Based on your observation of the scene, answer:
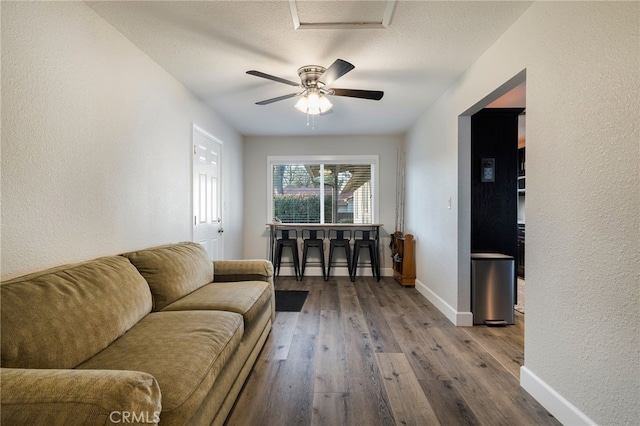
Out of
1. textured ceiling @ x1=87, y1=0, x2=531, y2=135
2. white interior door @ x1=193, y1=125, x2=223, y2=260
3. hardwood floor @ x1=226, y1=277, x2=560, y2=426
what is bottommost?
hardwood floor @ x1=226, y1=277, x2=560, y2=426

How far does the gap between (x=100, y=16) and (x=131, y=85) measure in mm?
445

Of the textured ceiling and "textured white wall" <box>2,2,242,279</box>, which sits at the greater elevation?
the textured ceiling

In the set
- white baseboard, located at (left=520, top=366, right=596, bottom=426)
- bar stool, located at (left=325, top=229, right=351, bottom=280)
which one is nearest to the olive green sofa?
white baseboard, located at (left=520, top=366, right=596, bottom=426)

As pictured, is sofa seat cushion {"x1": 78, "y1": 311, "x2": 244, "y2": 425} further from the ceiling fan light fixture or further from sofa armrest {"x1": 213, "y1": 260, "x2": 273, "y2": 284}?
the ceiling fan light fixture

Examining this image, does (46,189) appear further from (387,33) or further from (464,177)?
(464,177)

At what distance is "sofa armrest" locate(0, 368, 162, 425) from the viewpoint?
2.56ft

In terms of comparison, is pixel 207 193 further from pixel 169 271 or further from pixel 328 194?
pixel 328 194

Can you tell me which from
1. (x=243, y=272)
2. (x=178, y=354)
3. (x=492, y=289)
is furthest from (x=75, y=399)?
(x=492, y=289)

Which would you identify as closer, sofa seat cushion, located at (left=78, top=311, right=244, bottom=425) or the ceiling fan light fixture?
sofa seat cushion, located at (left=78, top=311, right=244, bottom=425)

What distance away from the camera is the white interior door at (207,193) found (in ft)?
11.1

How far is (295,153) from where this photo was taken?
523 centimetres

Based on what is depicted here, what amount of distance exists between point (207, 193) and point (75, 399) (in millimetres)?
3090

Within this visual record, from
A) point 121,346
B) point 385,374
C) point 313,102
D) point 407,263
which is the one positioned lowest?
point 385,374

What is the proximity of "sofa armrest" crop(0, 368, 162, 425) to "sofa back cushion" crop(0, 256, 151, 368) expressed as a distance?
290 millimetres
